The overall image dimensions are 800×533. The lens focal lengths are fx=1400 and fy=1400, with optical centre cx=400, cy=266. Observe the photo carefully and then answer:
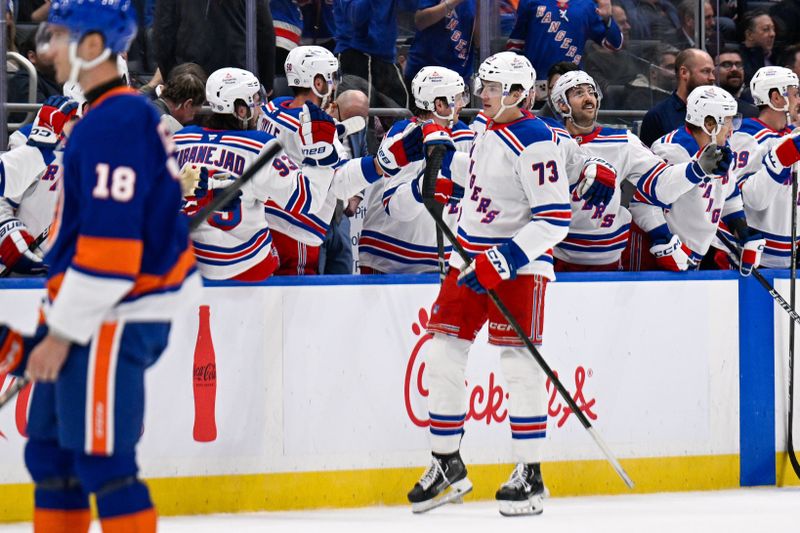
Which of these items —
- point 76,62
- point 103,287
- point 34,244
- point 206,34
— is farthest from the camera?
point 206,34

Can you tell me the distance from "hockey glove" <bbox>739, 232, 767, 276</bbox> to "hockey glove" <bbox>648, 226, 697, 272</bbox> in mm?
196

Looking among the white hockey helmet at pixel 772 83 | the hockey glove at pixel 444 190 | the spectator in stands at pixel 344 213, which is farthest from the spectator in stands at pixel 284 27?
the white hockey helmet at pixel 772 83

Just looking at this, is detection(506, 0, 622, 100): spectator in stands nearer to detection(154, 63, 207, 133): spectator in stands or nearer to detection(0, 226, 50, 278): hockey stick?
detection(154, 63, 207, 133): spectator in stands

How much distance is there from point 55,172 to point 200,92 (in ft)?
2.04

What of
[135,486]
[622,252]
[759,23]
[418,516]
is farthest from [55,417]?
[759,23]

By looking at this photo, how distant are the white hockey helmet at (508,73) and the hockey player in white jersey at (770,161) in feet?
4.16

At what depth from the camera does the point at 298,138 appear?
4934 millimetres

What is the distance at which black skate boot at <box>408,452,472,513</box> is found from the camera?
14.3ft

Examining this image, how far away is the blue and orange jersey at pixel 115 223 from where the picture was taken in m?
2.48

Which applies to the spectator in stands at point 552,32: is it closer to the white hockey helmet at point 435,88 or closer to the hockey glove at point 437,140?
the white hockey helmet at point 435,88

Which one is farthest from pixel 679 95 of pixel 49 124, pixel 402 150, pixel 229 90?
pixel 49 124

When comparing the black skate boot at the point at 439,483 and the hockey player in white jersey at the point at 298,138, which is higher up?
the hockey player in white jersey at the point at 298,138

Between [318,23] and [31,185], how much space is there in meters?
1.68

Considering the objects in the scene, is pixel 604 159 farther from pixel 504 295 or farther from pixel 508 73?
pixel 504 295
